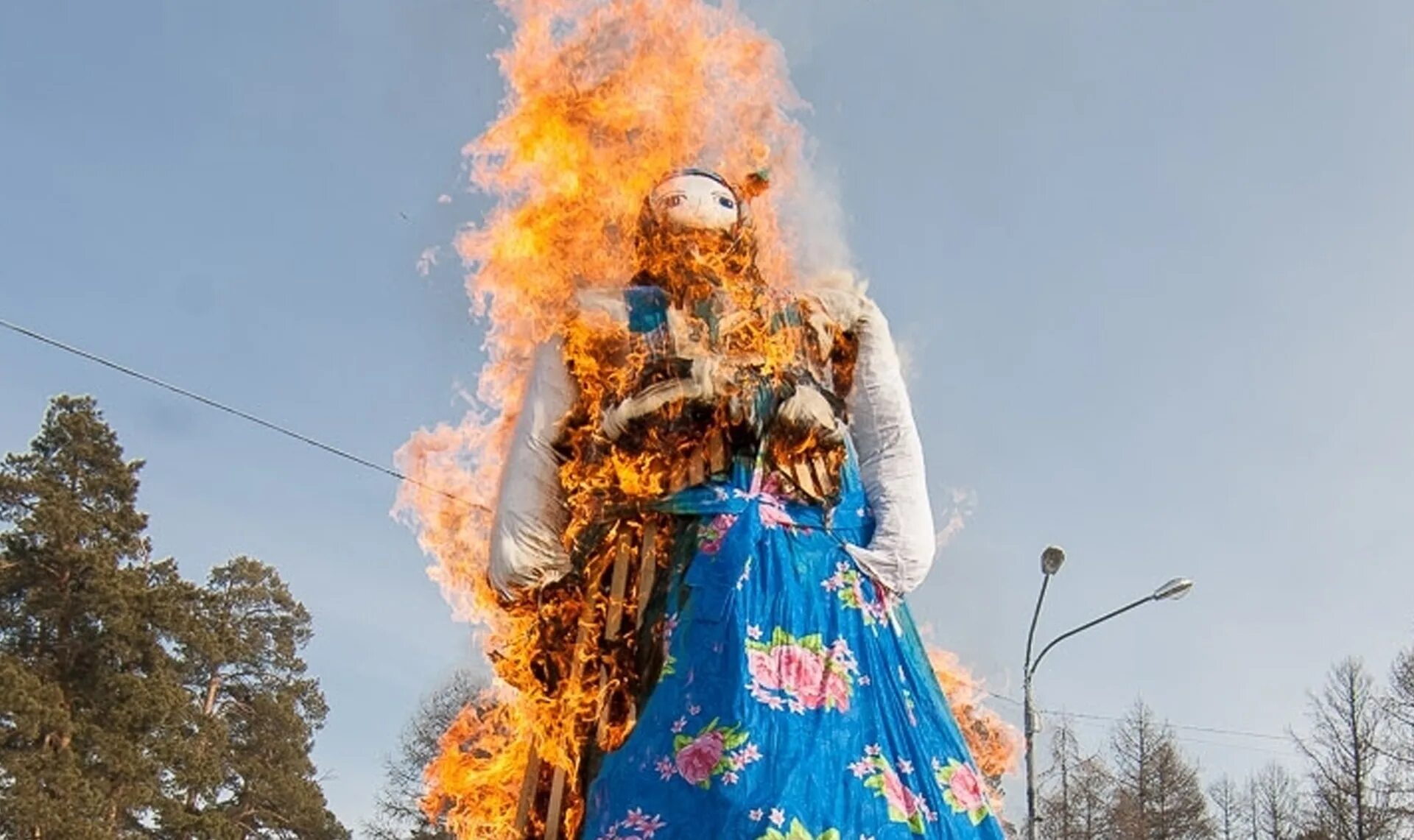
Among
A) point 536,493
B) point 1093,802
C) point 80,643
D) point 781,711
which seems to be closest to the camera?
point 781,711

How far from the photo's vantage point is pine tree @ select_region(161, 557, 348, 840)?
23.4m

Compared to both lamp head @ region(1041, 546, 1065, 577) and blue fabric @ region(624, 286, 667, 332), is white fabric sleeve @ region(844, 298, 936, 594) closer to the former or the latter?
blue fabric @ region(624, 286, 667, 332)

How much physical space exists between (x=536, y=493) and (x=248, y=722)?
28.0 m

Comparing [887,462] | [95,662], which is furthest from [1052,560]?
[95,662]

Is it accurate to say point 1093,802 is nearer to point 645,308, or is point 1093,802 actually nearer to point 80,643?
point 80,643

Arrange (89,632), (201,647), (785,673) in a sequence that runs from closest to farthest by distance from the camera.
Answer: (785,673) → (89,632) → (201,647)

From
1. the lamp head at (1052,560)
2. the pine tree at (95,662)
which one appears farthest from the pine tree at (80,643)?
the lamp head at (1052,560)

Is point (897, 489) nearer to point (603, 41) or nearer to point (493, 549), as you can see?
point (493, 549)

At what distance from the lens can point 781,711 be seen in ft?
8.63

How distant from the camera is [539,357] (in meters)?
3.48

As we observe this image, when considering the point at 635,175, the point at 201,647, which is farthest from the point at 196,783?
the point at 635,175

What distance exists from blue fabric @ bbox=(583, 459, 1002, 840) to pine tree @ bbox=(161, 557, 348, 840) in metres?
22.2

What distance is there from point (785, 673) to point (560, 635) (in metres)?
0.75

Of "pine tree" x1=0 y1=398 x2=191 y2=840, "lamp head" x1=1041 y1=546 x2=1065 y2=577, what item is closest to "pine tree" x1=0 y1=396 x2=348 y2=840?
"pine tree" x1=0 y1=398 x2=191 y2=840
